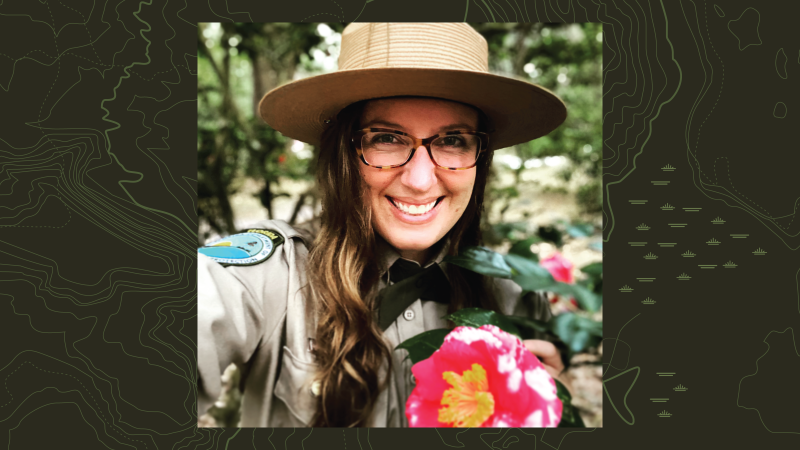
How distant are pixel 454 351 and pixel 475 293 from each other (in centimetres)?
51

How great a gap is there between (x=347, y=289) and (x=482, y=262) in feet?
1.16

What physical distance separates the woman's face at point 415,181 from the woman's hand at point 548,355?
370 mm

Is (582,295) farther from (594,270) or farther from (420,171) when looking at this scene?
(420,171)

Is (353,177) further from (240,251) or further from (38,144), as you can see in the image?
(38,144)

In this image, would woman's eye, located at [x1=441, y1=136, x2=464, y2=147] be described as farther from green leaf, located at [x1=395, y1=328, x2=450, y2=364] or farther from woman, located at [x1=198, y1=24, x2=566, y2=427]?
green leaf, located at [x1=395, y1=328, x2=450, y2=364]

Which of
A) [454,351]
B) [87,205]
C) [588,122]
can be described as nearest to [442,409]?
[454,351]

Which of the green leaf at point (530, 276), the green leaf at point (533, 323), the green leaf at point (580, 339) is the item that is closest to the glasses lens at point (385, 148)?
the green leaf at point (530, 276)

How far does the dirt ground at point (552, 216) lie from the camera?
2109mm

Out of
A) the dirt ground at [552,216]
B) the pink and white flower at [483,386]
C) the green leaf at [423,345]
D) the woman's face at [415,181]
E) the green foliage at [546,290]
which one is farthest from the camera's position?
the dirt ground at [552,216]

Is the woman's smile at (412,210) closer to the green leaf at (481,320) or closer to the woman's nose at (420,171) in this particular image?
the woman's nose at (420,171)

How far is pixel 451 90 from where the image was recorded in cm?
113

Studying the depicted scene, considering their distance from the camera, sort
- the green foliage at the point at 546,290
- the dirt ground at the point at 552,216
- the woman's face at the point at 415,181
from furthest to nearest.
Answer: the dirt ground at the point at 552,216 < the woman's face at the point at 415,181 < the green foliage at the point at 546,290

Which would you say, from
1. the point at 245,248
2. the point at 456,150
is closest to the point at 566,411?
the point at 456,150

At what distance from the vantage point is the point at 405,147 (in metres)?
1.14
